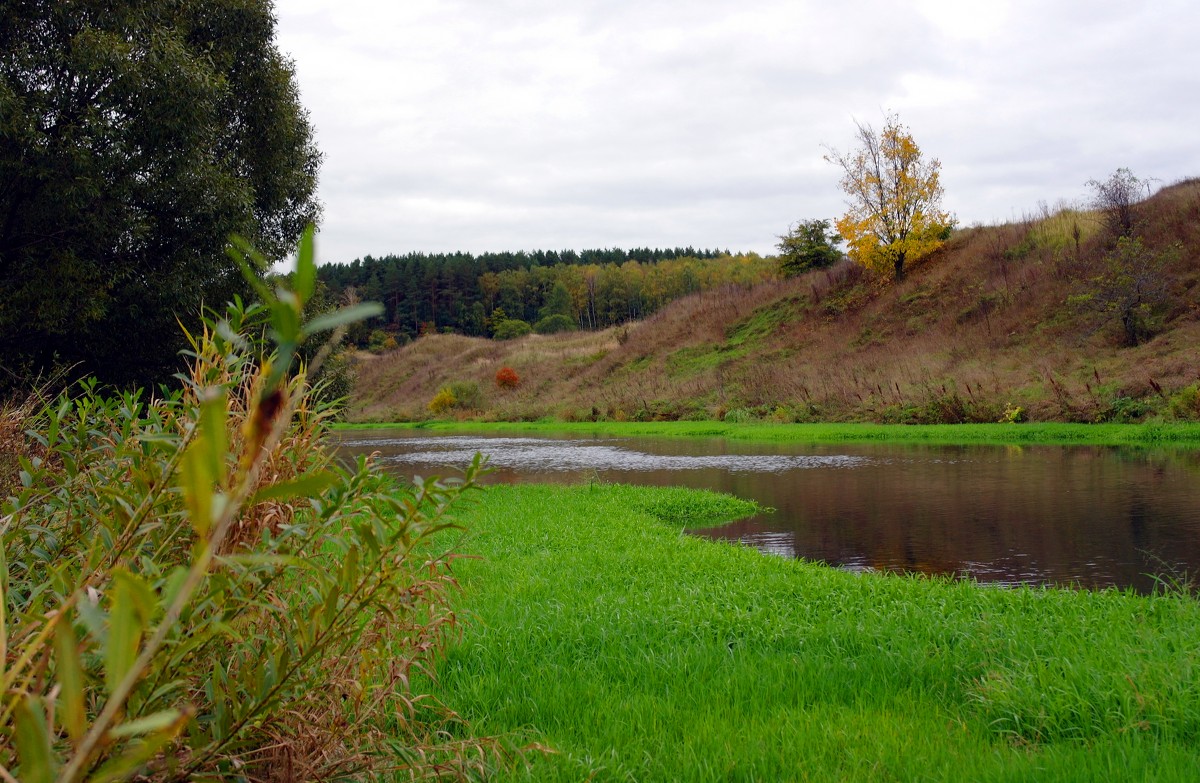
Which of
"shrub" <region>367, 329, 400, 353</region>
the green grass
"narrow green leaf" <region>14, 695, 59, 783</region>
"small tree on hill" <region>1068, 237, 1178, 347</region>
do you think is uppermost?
"shrub" <region>367, 329, 400, 353</region>

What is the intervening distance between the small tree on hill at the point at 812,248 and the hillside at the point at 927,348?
217 centimetres

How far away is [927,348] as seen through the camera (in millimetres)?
33031

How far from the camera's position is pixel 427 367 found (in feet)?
214

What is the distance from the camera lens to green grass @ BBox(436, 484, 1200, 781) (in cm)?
320

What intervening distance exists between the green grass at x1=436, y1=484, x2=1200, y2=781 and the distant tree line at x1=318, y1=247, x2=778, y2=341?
7992cm

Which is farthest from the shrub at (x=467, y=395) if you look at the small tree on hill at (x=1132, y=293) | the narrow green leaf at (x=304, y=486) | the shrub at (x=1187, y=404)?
the narrow green leaf at (x=304, y=486)

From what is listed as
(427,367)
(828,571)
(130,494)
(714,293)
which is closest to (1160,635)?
(828,571)

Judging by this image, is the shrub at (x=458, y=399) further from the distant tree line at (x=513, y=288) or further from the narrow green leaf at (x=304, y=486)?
the narrow green leaf at (x=304, y=486)

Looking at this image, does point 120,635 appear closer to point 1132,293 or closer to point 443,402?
point 1132,293

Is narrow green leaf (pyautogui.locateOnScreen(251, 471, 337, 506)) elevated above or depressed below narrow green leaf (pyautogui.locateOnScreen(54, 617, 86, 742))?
above

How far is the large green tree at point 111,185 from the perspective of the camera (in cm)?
1012

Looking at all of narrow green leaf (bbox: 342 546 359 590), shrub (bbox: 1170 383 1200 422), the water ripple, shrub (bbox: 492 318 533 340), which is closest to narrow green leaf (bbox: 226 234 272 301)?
narrow green leaf (bbox: 342 546 359 590)

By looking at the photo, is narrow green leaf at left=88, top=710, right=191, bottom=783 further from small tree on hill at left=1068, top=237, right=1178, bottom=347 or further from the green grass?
small tree on hill at left=1068, top=237, right=1178, bottom=347

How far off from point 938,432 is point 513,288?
257 ft
